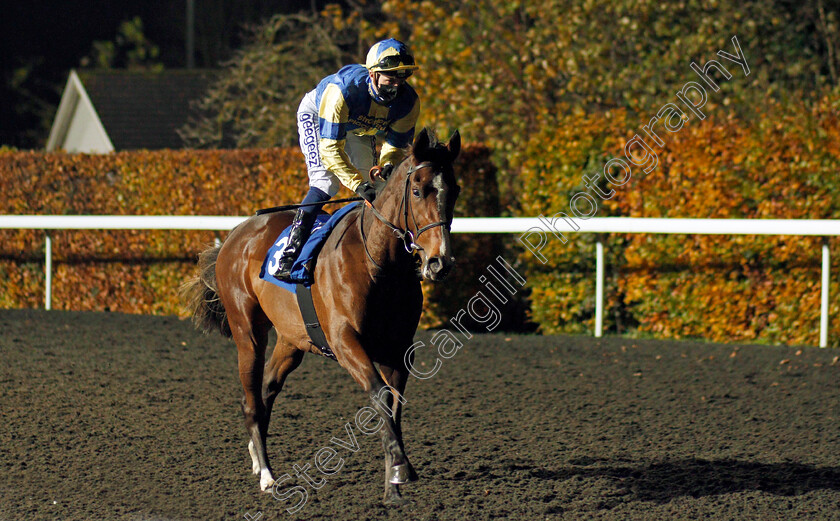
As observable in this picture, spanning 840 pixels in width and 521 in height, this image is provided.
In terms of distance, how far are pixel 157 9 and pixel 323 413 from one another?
95.1 ft

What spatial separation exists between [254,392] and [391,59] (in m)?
1.77

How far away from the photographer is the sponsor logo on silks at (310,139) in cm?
462

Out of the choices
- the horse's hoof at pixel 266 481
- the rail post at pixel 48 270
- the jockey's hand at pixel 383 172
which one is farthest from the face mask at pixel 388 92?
the rail post at pixel 48 270

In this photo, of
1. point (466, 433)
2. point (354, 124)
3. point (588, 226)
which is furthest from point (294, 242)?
point (588, 226)

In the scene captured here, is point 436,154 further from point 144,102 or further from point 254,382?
point 144,102

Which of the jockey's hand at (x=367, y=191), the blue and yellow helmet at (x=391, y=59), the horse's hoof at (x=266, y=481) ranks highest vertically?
the blue and yellow helmet at (x=391, y=59)

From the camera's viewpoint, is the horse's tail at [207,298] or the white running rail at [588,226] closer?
Answer: the horse's tail at [207,298]

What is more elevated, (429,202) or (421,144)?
(421,144)

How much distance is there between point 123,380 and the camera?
6.41 metres

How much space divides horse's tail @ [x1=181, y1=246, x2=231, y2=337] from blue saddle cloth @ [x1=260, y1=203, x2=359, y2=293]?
0.75m

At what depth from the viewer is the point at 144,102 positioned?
20094 mm

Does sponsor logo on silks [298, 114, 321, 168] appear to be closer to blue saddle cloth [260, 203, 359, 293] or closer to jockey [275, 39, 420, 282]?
jockey [275, 39, 420, 282]

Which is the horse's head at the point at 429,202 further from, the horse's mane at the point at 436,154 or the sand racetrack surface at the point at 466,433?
the sand racetrack surface at the point at 466,433

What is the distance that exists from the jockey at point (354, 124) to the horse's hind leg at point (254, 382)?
1.80 feet
